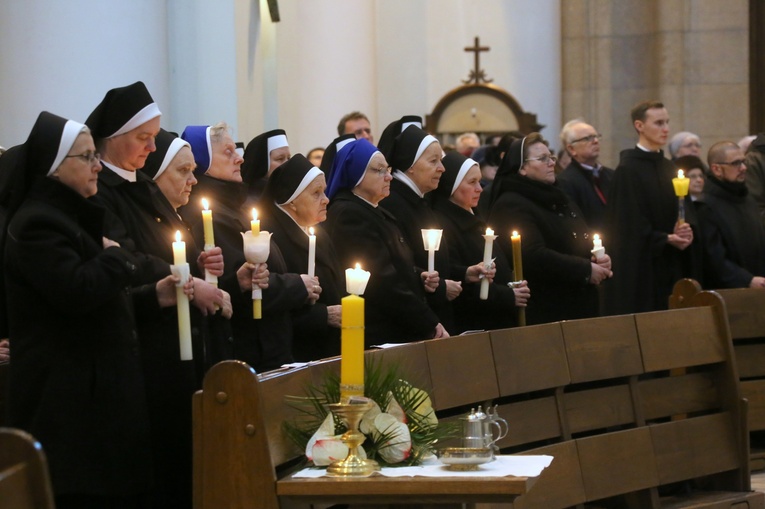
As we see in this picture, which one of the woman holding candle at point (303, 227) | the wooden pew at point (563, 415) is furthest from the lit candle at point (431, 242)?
the wooden pew at point (563, 415)

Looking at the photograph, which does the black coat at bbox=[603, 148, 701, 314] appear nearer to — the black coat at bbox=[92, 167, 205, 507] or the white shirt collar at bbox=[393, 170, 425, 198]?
the white shirt collar at bbox=[393, 170, 425, 198]

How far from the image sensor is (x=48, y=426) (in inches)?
164

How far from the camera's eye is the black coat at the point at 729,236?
28.9ft

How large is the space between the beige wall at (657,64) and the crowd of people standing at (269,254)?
163 inches

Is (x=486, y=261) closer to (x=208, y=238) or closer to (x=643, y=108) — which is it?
(x=208, y=238)

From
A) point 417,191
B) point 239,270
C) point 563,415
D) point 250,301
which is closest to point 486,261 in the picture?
point 417,191

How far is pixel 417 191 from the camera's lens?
7.01m

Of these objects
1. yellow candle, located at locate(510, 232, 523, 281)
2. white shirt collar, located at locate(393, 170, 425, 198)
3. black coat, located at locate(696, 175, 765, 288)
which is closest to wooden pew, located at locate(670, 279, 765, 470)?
black coat, located at locate(696, 175, 765, 288)

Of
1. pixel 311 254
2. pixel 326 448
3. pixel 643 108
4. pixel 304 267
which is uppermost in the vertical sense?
pixel 643 108

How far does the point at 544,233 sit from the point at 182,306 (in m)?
3.77

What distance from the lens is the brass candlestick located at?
11.6ft

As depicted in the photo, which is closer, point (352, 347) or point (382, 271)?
point (352, 347)

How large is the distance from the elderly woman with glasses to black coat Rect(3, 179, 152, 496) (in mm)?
3745

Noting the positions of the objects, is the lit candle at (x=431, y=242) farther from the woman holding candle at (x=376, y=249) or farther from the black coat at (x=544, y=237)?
the black coat at (x=544, y=237)
